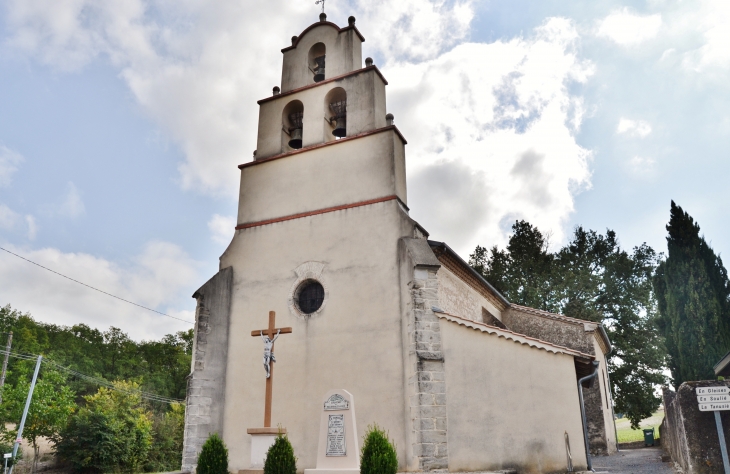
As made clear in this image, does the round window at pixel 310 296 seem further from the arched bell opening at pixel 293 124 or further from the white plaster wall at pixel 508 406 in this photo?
the arched bell opening at pixel 293 124

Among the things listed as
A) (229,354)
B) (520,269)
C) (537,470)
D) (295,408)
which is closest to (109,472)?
(229,354)

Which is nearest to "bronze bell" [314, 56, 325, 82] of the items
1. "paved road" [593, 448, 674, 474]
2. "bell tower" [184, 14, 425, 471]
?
"bell tower" [184, 14, 425, 471]

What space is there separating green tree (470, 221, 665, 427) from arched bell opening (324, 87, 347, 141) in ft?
54.8

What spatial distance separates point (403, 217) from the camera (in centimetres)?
1169

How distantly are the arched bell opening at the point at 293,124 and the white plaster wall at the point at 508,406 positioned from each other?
23.4 feet

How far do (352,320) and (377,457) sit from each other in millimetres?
3793

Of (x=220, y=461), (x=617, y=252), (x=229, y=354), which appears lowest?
(x=220, y=461)

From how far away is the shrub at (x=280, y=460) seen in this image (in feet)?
27.4

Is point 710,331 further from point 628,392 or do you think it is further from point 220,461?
point 220,461

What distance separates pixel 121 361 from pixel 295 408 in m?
32.6

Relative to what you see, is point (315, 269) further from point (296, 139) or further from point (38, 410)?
point (38, 410)

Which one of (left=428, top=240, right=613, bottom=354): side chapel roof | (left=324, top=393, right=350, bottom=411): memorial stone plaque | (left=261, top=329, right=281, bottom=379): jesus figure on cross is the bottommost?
(left=324, top=393, right=350, bottom=411): memorial stone plaque

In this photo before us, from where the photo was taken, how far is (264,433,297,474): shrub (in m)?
8.35

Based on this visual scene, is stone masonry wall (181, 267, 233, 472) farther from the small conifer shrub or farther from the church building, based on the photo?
the small conifer shrub
